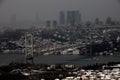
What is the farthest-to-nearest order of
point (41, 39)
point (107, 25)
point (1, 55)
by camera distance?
point (107, 25), point (41, 39), point (1, 55)

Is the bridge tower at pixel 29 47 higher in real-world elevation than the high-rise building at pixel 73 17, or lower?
lower

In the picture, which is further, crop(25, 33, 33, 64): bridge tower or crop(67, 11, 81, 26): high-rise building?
crop(67, 11, 81, 26): high-rise building

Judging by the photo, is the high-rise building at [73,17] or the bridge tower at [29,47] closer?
the bridge tower at [29,47]

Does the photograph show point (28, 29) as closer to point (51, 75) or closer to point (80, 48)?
point (80, 48)

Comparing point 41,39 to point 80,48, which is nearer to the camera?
point 80,48

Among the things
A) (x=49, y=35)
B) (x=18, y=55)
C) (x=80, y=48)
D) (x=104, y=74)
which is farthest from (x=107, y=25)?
(x=104, y=74)

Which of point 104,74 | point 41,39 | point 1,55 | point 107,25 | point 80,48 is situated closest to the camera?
point 104,74

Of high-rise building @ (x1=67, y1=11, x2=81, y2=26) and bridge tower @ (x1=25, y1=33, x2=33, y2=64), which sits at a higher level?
high-rise building @ (x1=67, y1=11, x2=81, y2=26)
